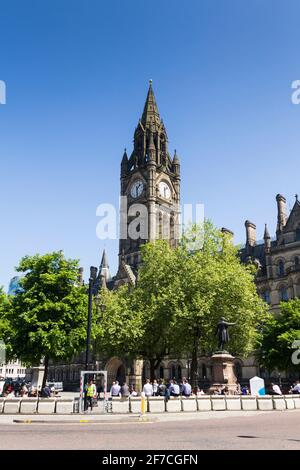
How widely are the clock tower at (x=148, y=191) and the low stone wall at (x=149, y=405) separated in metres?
50.9

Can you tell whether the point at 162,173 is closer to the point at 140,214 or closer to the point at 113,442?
the point at 140,214

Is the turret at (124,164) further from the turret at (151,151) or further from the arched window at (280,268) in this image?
the arched window at (280,268)

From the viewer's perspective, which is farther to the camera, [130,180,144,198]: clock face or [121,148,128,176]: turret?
[121,148,128,176]: turret

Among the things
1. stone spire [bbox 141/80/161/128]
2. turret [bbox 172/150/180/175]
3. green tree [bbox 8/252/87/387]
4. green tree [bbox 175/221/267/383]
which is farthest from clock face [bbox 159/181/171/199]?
green tree [bbox 8/252/87/387]

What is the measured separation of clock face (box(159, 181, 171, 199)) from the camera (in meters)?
84.7

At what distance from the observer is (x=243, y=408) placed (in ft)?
80.6

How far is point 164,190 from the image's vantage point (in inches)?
3374

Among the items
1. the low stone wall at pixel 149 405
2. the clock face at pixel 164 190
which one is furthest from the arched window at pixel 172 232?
the low stone wall at pixel 149 405

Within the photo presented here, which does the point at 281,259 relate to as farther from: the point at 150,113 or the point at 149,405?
the point at 150,113

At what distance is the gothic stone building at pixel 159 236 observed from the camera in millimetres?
55438

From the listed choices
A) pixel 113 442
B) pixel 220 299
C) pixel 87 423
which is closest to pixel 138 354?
pixel 220 299

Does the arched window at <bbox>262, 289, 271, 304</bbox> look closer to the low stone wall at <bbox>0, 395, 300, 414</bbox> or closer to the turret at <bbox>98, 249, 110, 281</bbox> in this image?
the low stone wall at <bbox>0, 395, 300, 414</bbox>

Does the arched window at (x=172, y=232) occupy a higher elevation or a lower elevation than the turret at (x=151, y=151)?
lower

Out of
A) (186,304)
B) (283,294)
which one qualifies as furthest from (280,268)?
A: (186,304)
